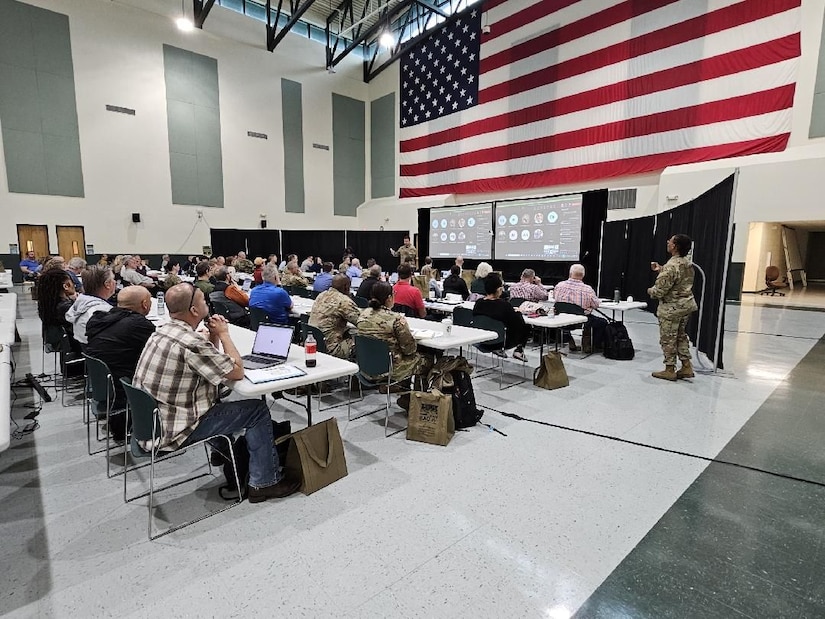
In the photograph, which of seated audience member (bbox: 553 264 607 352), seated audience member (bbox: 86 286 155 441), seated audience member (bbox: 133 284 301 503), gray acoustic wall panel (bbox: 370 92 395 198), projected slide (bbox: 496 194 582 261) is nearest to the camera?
seated audience member (bbox: 133 284 301 503)

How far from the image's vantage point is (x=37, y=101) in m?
12.2

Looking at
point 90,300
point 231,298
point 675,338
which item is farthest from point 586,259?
point 90,300

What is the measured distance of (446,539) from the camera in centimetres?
218

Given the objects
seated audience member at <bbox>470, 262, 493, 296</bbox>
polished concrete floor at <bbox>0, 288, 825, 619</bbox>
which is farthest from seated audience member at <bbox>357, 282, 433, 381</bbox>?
seated audience member at <bbox>470, 262, 493, 296</bbox>

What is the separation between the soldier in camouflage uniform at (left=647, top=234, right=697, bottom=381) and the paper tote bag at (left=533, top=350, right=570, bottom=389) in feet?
3.91

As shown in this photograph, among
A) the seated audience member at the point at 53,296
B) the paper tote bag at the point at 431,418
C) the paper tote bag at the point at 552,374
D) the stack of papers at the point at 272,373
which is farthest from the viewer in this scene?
the paper tote bag at the point at 552,374

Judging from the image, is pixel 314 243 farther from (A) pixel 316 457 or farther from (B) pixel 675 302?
(A) pixel 316 457

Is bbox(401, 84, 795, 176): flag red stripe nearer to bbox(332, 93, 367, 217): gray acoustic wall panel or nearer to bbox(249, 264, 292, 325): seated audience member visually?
bbox(332, 93, 367, 217): gray acoustic wall panel

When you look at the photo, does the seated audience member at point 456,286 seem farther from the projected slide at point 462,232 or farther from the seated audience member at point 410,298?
the projected slide at point 462,232

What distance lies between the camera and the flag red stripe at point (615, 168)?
31.7 feet

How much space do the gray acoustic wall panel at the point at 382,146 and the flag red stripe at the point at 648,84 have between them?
11.8 ft

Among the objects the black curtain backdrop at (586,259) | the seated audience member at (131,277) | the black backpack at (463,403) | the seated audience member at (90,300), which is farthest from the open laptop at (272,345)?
the black curtain backdrop at (586,259)

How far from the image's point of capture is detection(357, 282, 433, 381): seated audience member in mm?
3506

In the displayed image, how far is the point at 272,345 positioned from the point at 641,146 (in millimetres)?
11561
